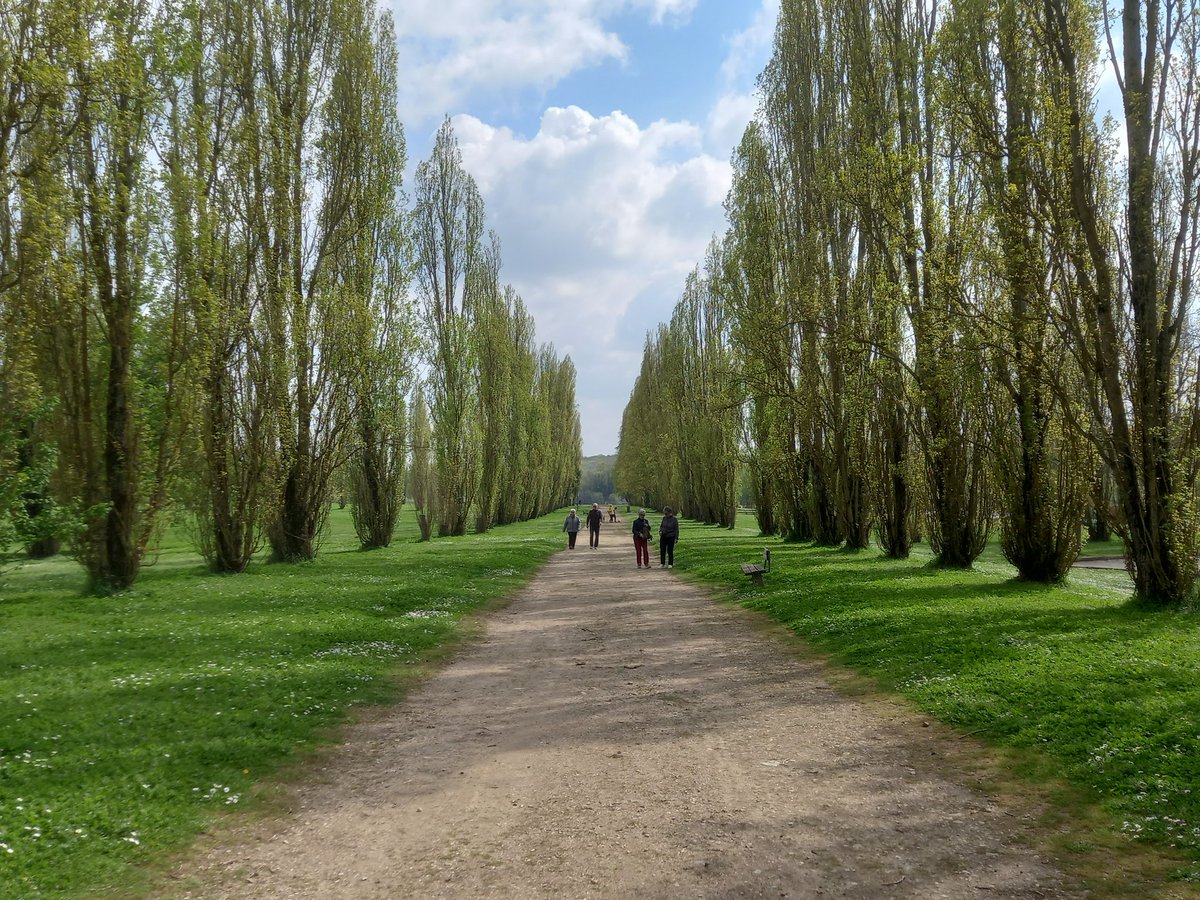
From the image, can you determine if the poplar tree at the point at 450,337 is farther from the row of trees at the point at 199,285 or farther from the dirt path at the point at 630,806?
the dirt path at the point at 630,806

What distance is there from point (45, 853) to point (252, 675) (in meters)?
3.72

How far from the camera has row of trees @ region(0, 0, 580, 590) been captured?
11.1 meters

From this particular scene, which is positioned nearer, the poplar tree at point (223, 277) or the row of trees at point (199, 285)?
the row of trees at point (199, 285)

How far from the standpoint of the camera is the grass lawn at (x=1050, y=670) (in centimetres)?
479

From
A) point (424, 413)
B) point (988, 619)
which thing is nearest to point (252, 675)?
point (988, 619)

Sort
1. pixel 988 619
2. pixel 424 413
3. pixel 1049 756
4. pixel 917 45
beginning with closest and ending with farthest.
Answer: pixel 1049 756, pixel 988 619, pixel 917 45, pixel 424 413

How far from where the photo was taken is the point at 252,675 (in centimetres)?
762

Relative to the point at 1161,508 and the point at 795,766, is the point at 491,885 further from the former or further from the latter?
the point at 1161,508

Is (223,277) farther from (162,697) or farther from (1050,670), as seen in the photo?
(1050,670)

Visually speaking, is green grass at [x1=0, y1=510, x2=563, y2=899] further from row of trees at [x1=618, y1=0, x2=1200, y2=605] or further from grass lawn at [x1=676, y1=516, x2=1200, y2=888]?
row of trees at [x1=618, y1=0, x2=1200, y2=605]

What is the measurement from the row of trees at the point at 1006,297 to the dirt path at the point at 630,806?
7.11 meters

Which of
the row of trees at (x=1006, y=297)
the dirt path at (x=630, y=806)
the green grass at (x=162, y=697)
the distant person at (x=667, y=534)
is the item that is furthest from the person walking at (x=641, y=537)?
the dirt path at (x=630, y=806)

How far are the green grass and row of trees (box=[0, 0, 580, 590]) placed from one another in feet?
8.33

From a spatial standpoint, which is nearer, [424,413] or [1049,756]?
[1049,756]
